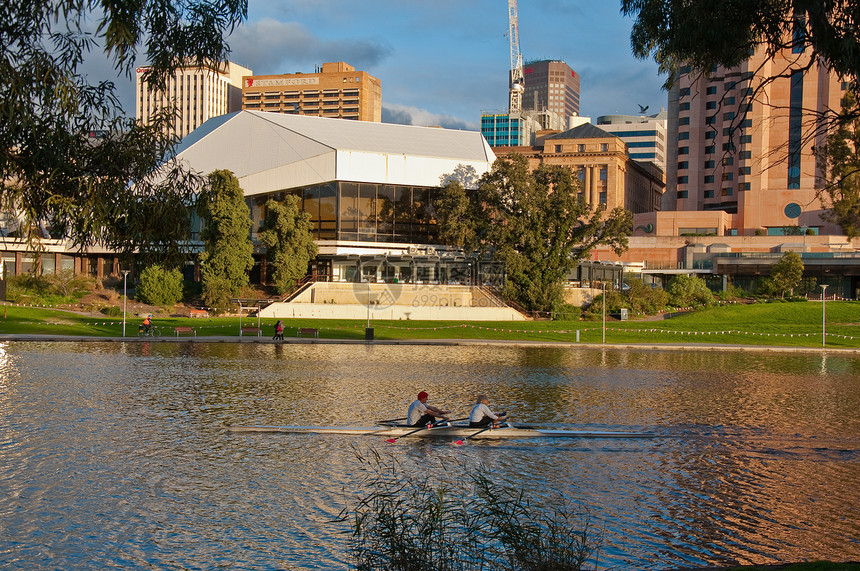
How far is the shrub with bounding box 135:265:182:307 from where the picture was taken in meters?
69.8

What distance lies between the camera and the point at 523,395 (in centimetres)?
3138

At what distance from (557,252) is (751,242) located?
48740 mm

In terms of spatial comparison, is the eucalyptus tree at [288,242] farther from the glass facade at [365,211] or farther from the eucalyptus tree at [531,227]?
the eucalyptus tree at [531,227]

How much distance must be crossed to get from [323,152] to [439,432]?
60.0m

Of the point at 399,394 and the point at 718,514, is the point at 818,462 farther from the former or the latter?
the point at 399,394

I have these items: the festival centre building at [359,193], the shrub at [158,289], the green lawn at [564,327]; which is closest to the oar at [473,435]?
the green lawn at [564,327]

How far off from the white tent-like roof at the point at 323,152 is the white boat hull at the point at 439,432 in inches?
2238

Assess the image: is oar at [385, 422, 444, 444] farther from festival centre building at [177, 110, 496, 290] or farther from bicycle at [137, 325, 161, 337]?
festival centre building at [177, 110, 496, 290]

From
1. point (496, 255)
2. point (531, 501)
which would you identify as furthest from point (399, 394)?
point (496, 255)

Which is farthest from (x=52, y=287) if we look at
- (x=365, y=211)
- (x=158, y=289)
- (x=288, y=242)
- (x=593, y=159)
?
(x=593, y=159)

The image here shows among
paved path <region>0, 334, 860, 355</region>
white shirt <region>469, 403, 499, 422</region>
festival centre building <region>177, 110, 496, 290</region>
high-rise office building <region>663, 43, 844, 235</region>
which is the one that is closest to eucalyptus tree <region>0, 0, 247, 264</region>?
white shirt <region>469, 403, 499, 422</region>

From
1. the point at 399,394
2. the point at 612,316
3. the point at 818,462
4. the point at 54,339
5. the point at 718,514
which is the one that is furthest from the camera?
the point at 612,316

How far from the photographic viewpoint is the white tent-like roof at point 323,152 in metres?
79.8

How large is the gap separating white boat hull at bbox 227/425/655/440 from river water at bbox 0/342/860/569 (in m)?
0.47
